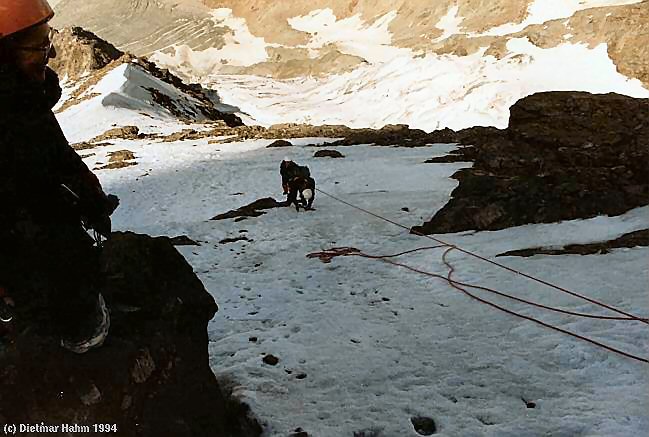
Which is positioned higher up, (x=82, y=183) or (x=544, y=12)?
(x=544, y=12)

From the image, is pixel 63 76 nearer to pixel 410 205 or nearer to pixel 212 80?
pixel 212 80

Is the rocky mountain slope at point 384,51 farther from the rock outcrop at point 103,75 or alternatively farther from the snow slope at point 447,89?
the rock outcrop at point 103,75

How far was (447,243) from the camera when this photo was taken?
322 inches

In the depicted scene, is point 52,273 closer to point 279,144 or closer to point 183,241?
point 183,241

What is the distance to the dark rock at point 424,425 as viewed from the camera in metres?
3.74

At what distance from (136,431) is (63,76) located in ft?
154

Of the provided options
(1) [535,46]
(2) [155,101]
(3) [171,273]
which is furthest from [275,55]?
(3) [171,273]

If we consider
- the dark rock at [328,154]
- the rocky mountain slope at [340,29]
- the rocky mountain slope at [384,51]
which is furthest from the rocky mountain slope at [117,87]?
the rocky mountain slope at [340,29]

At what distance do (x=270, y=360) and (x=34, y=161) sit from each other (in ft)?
9.86

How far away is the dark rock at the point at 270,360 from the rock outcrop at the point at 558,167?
4.76m

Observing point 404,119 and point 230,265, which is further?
point 404,119

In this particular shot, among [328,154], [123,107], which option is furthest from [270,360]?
[123,107]

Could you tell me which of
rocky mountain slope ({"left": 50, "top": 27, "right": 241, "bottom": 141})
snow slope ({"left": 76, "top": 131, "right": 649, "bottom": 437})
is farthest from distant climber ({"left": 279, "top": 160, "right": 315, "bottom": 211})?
rocky mountain slope ({"left": 50, "top": 27, "right": 241, "bottom": 141})

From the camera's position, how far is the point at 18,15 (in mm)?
2189
